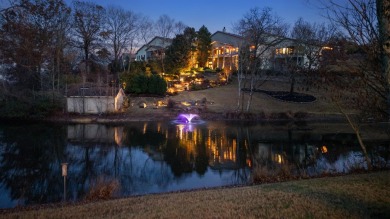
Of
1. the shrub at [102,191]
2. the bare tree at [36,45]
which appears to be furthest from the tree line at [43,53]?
the shrub at [102,191]

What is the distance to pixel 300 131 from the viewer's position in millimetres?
28266

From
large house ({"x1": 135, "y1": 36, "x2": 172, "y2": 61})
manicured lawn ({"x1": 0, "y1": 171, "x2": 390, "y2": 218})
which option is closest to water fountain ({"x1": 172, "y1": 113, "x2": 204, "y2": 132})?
manicured lawn ({"x1": 0, "y1": 171, "x2": 390, "y2": 218})

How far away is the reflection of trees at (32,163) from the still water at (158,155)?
0.13 ft

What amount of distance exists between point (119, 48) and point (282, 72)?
28.3 m

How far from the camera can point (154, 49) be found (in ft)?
222

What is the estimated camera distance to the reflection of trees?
1259 centimetres

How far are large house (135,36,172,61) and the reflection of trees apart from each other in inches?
1371

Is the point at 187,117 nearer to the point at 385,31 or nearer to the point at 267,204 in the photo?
the point at 267,204

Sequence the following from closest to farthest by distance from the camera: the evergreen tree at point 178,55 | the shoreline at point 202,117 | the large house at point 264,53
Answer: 1. the shoreline at point 202,117
2. the large house at point 264,53
3. the evergreen tree at point 178,55

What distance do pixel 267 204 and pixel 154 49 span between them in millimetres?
62693

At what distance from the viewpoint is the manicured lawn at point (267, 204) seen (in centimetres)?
709

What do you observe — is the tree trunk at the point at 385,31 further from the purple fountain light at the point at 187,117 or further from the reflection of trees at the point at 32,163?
the purple fountain light at the point at 187,117

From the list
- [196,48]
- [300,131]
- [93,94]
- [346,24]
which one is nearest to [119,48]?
[196,48]

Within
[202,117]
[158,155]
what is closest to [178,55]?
[202,117]
